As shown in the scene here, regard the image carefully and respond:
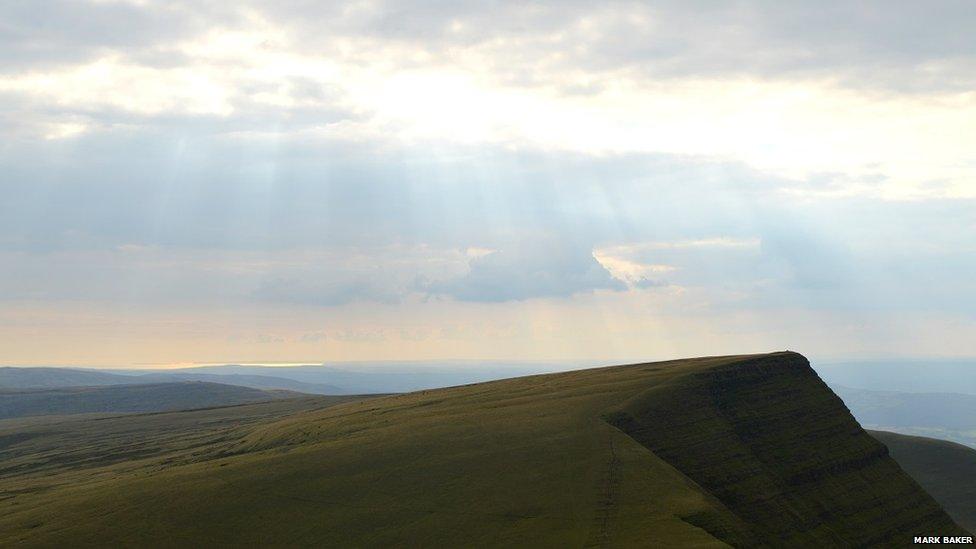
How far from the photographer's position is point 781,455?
386ft

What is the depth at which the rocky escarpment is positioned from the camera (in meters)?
103

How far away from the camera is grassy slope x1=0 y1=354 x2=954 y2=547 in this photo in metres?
82.4

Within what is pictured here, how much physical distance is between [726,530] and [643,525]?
9.56 meters

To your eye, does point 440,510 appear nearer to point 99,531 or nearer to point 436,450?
point 436,450

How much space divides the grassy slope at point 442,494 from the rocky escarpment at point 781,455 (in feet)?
5.05

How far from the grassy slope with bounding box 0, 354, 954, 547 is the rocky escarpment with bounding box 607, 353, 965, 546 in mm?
1541

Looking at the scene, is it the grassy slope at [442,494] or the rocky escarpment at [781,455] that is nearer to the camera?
the grassy slope at [442,494]

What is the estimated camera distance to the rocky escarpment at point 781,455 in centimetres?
10288

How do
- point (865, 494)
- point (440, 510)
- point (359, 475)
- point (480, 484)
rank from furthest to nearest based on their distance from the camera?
point (865, 494)
point (359, 475)
point (480, 484)
point (440, 510)

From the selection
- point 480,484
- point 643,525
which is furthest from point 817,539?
point 480,484

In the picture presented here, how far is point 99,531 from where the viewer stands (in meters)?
90.5

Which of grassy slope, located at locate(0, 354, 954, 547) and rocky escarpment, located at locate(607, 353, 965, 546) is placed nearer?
grassy slope, located at locate(0, 354, 954, 547)

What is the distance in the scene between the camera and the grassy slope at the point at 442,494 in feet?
270

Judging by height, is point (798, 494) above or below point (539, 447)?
below
